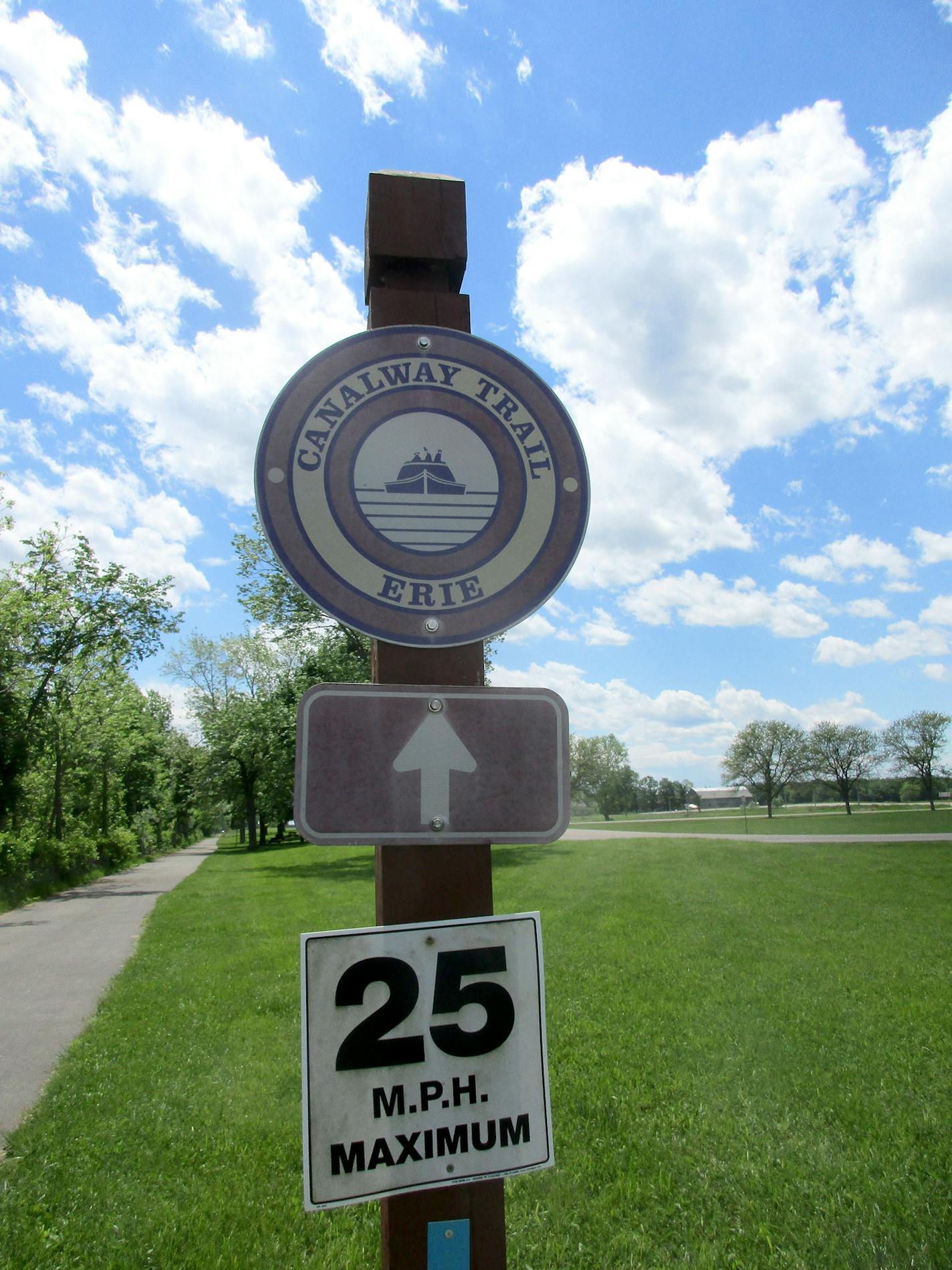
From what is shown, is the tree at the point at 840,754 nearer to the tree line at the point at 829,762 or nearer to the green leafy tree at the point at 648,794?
the tree line at the point at 829,762

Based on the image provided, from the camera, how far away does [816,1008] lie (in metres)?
7.04

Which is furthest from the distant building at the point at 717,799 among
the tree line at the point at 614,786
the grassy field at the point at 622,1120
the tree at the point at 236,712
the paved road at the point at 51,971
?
the grassy field at the point at 622,1120

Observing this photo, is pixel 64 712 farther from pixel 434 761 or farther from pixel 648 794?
pixel 648 794

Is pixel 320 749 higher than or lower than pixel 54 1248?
higher

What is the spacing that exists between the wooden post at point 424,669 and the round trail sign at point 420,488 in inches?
3.7

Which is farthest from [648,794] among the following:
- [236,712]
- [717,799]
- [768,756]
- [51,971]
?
[51,971]

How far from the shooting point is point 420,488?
1.79 m

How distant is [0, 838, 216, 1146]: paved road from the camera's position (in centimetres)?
657

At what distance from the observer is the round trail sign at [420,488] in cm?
175

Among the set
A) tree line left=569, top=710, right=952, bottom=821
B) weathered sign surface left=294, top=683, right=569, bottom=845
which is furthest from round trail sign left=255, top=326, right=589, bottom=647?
tree line left=569, top=710, right=952, bottom=821

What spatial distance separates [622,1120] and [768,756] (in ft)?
250

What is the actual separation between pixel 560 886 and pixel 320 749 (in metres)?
15.1

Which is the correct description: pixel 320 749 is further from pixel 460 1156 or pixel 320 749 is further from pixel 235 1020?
pixel 235 1020

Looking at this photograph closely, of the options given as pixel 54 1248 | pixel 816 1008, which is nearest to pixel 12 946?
pixel 54 1248
